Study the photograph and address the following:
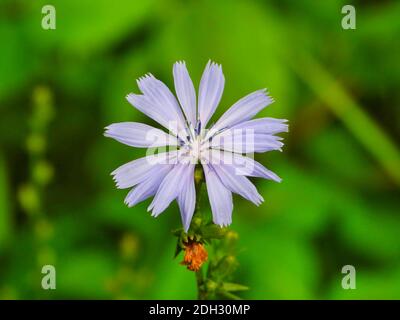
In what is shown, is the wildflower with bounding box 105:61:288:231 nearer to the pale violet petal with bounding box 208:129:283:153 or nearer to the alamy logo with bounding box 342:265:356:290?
the pale violet petal with bounding box 208:129:283:153

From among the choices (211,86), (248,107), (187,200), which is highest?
(211,86)

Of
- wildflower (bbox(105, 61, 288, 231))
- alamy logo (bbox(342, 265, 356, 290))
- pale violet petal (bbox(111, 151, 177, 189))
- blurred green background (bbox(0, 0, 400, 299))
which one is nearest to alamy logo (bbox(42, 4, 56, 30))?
blurred green background (bbox(0, 0, 400, 299))

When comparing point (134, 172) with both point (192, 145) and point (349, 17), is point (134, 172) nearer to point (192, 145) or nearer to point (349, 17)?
point (192, 145)

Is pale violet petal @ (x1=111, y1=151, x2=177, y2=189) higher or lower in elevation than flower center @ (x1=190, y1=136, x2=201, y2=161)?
lower

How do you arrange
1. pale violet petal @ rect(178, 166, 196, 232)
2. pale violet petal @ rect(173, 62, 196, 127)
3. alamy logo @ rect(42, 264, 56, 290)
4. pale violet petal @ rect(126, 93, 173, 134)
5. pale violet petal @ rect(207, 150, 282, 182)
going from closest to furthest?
pale violet petal @ rect(178, 166, 196, 232) < pale violet petal @ rect(207, 150, 282, 182) < pale violet petal @ rect(126, 93, 173, 134) < pale violet petal @ rect(173, 62, 196, 127) < alamy logo @ rect(42, 264, 56, 290)

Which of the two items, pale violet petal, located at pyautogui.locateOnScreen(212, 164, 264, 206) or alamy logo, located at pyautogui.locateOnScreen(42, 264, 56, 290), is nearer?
pale violet petal, located at pyautogui.locateOnScreen(212, 164, 264, 206)

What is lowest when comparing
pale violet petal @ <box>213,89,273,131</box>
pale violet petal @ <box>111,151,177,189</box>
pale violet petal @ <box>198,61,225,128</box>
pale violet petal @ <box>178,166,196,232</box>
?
pale violet petal @ <box>178,166,196,232</box>

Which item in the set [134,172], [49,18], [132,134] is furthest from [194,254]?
[49,18]

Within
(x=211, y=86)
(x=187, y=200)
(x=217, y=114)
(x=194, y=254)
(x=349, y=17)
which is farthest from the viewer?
(x=349, y=17)
